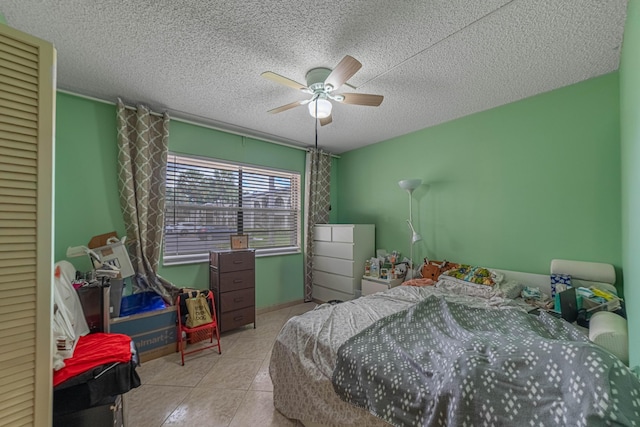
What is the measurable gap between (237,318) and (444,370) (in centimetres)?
243

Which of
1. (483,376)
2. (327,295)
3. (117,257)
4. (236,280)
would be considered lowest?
(327,295)

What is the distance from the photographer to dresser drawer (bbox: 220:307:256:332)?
2851 millimetres

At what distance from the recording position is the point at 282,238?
13.0 feet

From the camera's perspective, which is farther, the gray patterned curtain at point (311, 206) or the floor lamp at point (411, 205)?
the gray patterned curtain at point (311, 206)

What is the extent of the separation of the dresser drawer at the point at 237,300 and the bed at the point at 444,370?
4.36ft

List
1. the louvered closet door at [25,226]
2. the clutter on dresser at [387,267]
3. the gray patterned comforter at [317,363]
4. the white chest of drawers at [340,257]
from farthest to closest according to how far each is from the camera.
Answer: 1. the white chest of drawers at [340,257]
2. the clutter on dresser at [387,267]
3. the gray patterned comforter at [317,363]
4. the louvered closet door at [25,226]

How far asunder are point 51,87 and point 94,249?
1774 mm

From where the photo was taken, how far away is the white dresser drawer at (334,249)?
3584 millimetres

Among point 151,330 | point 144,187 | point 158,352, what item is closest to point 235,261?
point 151,330

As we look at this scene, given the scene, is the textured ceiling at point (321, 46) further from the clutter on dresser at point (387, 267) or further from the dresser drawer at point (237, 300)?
the dresser drawer at point (237, 300)

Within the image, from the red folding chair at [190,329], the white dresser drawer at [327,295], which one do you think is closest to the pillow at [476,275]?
the white dresser drawer at [327,295]

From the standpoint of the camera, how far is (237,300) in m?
2.96

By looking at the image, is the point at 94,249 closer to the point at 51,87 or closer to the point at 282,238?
the point at 51,87

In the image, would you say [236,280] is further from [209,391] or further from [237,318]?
[209,391]
